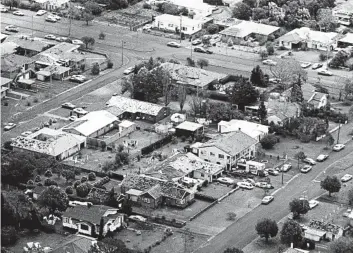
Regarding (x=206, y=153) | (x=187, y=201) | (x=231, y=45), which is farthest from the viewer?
(x=231, y=45)

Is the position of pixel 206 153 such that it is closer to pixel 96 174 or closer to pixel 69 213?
pixel 96 174

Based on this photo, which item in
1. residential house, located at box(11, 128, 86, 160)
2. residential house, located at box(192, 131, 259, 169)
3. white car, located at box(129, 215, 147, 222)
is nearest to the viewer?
white car, located at box(129, 215, 147, 222)

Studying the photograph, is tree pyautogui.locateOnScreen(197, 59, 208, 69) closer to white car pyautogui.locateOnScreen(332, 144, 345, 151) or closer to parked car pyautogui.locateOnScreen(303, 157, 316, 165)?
white car pyautogui.locateOnScreen(332, 144, 345, 151)

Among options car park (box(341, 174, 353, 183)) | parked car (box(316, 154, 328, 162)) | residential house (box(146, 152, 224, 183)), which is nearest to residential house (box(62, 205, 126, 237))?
residential house (box(146, 152, 224, 183))

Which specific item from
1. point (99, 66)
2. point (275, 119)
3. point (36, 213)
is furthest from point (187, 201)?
point (99, 66)

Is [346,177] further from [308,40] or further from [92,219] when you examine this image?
[308,40]

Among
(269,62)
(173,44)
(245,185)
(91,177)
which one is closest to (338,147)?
(245,185)

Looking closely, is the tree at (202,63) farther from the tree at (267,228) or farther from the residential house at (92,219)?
the tree at (267,228)
